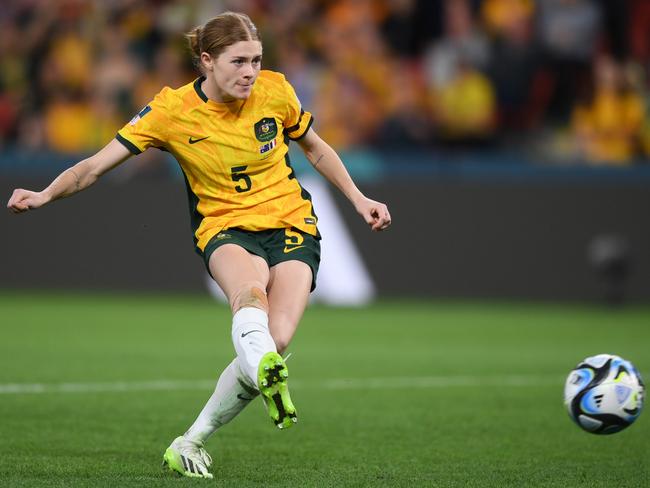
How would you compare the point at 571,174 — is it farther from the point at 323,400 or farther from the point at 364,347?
the point at 323,400

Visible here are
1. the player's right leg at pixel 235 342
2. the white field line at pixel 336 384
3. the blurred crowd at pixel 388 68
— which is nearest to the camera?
the player's right leg at pixel 235 342

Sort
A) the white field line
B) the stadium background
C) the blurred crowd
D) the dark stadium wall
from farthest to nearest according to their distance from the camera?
the blurred crowd
the dark stadium wall
the stadium background
the white field line

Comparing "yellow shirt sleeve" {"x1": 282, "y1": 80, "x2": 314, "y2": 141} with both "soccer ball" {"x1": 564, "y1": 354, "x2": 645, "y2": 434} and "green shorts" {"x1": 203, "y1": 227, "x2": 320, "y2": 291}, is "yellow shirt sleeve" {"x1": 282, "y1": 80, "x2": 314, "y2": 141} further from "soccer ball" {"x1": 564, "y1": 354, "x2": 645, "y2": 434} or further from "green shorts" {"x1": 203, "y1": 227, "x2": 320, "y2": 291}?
"soccer ball" {"x1": 564, "y1": 354, "x2": 645, "y2": 434}

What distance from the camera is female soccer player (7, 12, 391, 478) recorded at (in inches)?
225

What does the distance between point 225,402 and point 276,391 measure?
80cm

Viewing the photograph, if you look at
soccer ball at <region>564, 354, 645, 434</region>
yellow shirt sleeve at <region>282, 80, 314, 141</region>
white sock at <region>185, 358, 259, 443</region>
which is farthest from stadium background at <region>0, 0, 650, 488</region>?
white sock at <region>185, 358, 259, 443</region>

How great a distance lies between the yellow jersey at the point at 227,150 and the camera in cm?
594

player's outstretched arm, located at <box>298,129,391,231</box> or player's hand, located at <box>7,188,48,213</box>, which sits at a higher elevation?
player's hand, located at <box>7,188,48,213</box>

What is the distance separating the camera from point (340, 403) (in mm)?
8398

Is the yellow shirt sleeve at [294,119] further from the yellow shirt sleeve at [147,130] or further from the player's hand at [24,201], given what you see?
the player's hand at [24,201]

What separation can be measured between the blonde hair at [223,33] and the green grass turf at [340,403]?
201 cm

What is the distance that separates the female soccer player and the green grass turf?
67cm

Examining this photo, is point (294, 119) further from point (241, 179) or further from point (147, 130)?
point (147, 130)

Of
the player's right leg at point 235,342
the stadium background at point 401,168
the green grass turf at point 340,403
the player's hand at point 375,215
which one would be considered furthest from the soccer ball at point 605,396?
the stadium background at point 401,168
